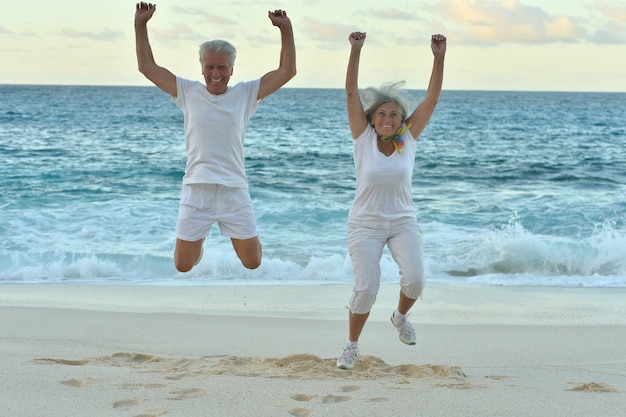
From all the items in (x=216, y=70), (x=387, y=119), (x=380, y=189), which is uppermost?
(x=216, y=70)

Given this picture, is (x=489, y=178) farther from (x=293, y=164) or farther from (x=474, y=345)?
(x=474, y=345)

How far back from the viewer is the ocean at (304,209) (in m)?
11.1

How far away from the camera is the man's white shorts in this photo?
19.2ft

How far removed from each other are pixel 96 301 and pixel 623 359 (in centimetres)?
503

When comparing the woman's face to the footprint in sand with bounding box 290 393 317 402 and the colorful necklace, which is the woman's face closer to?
the colorful necklace

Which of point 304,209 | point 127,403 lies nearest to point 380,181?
point 127,403

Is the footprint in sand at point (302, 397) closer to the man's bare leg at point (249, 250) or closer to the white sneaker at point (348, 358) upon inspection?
the white sneaker at point (348, 358)

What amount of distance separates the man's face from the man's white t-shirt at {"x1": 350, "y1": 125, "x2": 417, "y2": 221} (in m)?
0.97

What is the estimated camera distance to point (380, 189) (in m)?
5.50

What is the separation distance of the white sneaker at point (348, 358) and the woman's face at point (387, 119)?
145 cm

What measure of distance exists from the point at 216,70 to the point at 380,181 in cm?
131

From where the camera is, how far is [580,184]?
67.8 feet

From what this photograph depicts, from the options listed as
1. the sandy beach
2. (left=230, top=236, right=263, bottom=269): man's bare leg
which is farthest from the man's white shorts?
the sandy beach

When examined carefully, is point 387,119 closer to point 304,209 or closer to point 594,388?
→ point 594,388
